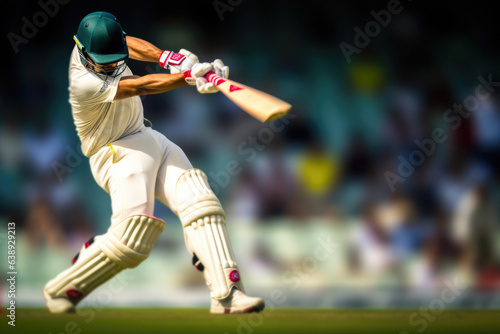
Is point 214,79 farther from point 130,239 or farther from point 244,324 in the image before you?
point 244,324

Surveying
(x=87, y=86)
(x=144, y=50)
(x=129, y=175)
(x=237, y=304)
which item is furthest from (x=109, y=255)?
(x=144, y=50)

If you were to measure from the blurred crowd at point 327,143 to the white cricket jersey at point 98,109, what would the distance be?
269cm

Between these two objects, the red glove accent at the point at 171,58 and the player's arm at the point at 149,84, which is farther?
the red glove accent at the point at 171,58

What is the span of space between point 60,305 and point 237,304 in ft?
2.76

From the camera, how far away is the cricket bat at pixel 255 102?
96.4 inches

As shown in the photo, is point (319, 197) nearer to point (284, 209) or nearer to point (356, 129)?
point (284, 209)

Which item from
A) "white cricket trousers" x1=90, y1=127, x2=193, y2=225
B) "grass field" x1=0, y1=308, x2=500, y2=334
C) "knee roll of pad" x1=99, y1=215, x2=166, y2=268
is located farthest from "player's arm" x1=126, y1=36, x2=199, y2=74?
"grass field" x1=0, y1=308, x2=500, y2=334

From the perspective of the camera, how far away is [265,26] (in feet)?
19.7

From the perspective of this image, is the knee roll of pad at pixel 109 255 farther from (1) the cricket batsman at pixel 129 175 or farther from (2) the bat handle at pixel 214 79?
(2) the bat handle at pixel 214 79

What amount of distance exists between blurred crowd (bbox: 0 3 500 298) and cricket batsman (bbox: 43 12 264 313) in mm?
2733

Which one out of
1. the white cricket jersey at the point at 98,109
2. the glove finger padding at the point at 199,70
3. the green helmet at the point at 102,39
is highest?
the green helmet at the point at 102,39

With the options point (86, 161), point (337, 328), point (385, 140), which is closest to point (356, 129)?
point (385, 140)

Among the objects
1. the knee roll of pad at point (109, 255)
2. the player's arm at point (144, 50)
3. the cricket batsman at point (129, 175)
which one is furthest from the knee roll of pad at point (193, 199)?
the player's arm at point (144, 50)

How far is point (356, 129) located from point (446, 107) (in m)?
0.87
